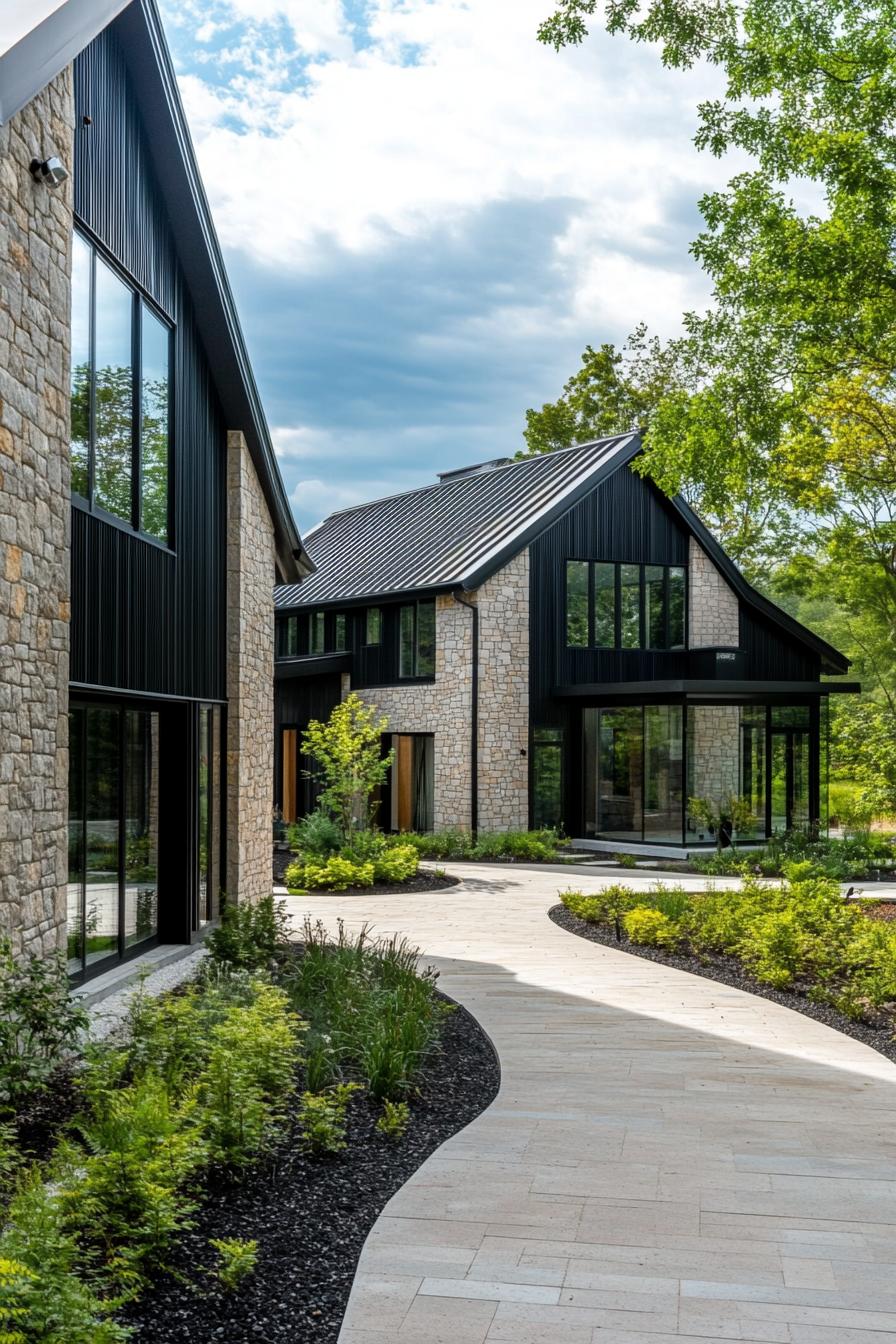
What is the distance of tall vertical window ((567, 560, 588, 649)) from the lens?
24.0 m

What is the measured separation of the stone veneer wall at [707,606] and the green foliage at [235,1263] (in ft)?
71.8

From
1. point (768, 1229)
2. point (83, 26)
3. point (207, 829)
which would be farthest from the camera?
point (207, 829)

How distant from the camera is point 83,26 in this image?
6.71m

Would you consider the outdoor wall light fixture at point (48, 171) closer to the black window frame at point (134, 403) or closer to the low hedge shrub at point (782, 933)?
the black window frame at point (134, 403)

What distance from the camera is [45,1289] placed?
135 inches

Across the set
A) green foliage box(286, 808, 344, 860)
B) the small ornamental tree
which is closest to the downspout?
the small ornamental tree

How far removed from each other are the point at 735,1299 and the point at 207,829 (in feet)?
28.3

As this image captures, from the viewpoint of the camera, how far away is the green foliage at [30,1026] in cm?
582

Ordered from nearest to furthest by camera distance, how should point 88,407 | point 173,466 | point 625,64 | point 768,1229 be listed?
point 768,1229 < point 88,407 < point 173,466 < point 625,64

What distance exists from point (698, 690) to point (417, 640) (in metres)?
5.68

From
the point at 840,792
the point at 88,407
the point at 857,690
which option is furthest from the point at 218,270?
the point at 840,792

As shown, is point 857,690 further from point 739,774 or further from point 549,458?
point 549,458

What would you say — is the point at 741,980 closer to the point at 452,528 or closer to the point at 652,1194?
the point at 652,1194

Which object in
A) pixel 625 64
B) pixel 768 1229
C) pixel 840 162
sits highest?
pixel 625 64
